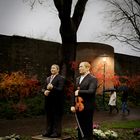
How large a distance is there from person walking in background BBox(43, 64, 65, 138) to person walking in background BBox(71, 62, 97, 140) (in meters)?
0.76

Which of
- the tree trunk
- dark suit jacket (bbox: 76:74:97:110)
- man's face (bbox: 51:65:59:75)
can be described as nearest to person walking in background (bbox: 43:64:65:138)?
man's face (bbox: 51:65:59:75)

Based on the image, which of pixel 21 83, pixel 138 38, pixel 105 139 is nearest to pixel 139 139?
pixel 105 139

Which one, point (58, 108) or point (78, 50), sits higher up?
point (78, 50)

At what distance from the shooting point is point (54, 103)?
9.39m

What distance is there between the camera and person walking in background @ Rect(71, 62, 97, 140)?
8.57 metres

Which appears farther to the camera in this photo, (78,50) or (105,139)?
(78,50)

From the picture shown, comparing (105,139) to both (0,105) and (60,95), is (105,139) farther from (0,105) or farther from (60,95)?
(0,105)

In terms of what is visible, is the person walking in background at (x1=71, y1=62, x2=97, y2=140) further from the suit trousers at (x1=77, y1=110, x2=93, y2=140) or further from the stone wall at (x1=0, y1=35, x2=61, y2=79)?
the stone wall at (x1=0, y1=35, x2=61, y2=79)

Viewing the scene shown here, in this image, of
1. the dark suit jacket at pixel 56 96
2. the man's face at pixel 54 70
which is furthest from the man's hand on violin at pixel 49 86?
the man's face at pixel 54 70

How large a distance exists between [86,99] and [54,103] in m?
1.11

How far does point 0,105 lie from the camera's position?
714 inches

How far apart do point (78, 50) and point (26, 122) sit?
12.8 metres

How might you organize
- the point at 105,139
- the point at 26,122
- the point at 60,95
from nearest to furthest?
the point at 60,95, the point at 105,139, the point at 26,122

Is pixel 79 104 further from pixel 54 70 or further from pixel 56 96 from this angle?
pixel 54 70
